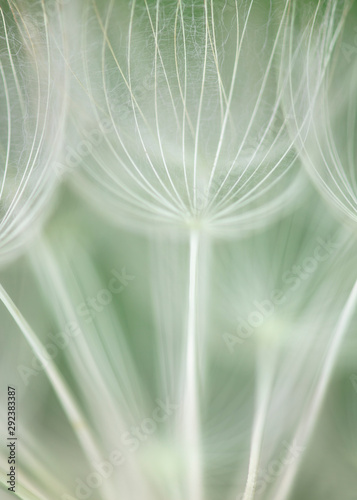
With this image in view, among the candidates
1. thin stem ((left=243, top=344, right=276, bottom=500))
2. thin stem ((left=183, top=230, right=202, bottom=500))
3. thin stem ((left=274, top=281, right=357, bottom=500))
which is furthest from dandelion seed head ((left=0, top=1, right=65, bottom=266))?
thin stem ((left=274, top=281, right=357, bottom=500))

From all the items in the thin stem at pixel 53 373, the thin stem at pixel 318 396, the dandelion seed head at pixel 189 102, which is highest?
the dandelion seed head at pixel 189 102

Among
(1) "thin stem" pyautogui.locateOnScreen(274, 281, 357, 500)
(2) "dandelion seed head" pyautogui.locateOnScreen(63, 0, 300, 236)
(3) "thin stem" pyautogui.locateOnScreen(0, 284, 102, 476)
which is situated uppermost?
(2) "dandelion seed head" pyautogui.locateOnScreen(63, 0, 300, 236)

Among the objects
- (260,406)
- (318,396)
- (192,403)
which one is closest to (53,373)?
(192,403)

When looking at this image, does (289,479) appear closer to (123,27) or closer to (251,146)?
(251,146)

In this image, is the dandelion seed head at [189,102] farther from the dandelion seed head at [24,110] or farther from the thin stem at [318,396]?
the thin stem at [318,396]

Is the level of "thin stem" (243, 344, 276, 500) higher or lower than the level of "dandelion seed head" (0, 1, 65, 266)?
lower

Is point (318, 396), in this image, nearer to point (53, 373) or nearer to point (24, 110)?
point (53, 373)

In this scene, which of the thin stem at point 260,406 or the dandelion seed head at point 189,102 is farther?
the dandelion seed head at point 189,102

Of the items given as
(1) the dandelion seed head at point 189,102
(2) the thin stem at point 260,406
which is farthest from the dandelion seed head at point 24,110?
(2) the thin stem at point 260,406

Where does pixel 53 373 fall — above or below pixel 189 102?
below

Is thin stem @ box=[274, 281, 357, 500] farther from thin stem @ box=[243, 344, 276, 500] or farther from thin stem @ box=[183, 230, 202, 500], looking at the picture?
thin stem @ box=[183, 230, 202, 500]

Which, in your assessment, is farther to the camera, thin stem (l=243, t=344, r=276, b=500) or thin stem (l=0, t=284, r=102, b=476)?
thin stem (l=0, t=284, r=102, b=476)
